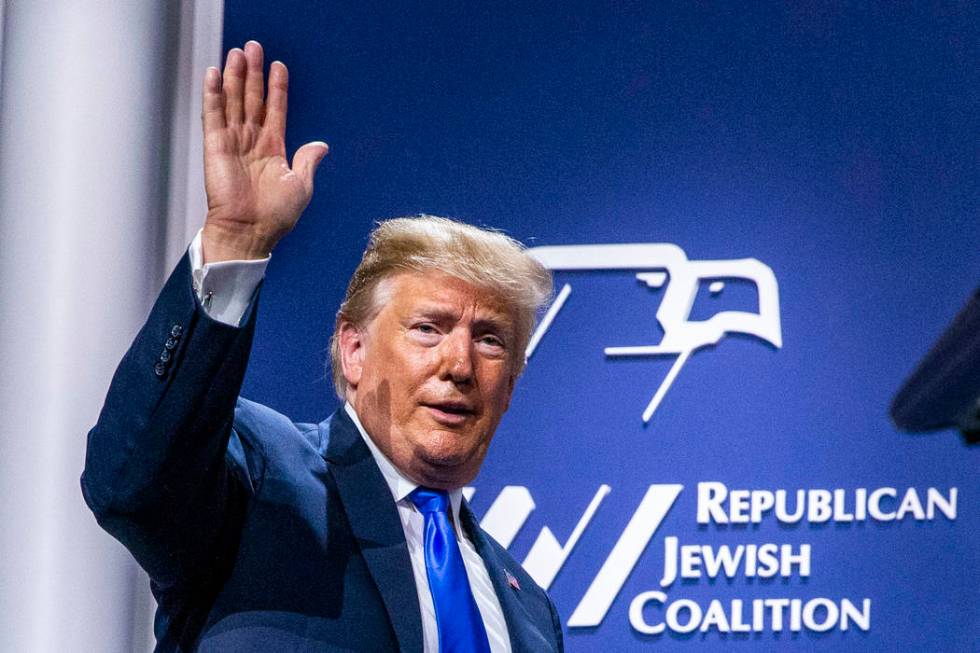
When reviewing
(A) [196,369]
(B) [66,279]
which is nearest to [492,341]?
(A) [196,369]

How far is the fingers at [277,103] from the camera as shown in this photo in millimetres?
1596

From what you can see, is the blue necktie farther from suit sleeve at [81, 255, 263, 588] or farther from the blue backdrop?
the blue backdrop

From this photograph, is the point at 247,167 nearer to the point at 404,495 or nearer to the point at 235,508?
the point at 235,508

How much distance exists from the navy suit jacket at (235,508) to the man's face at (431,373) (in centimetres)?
8

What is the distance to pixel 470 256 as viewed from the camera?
7.05ft

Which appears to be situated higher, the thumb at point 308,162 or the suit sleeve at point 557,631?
the thumb at point 308,162

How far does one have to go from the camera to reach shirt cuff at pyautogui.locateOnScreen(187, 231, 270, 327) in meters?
1.47

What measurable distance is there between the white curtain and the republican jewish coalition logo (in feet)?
3.53

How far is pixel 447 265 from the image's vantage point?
6.96ft

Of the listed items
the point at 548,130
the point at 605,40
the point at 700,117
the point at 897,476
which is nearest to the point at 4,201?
the point at 548,130

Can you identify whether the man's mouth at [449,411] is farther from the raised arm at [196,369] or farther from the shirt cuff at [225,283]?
the shirt cuff at [225,283]

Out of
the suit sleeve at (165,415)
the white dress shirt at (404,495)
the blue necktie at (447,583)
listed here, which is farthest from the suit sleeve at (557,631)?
the suit sleeve at (165,415)

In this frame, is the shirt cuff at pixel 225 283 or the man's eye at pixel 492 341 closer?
the shirt cuff at pixel 225 283

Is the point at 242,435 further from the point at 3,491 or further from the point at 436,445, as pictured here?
the point at 3,491
